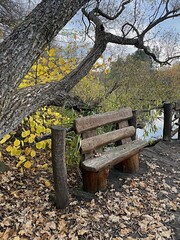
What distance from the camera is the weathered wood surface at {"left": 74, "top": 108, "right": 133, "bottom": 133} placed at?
2.83 metres

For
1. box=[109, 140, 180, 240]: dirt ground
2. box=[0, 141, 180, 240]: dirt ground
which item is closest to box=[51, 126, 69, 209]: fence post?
box=[0, 141, 180, 240]: dirt ground

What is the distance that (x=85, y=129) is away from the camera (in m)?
2.90

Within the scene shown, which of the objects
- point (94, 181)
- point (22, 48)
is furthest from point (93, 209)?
point (22, 48)

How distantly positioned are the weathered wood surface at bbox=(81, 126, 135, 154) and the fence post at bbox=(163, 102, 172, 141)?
207 centimetres

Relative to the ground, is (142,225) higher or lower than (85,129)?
lower

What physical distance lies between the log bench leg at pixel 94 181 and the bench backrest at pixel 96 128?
9.2 inches

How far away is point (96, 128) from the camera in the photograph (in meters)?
3.19

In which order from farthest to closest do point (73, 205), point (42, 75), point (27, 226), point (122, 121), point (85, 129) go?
point (122, 121) → point (42, 75) → point (85, 129) → point (73, 205) → point (27, 226)

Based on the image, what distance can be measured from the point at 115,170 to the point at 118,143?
1.33 ft

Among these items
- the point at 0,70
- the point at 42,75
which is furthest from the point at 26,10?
the point at 0,70

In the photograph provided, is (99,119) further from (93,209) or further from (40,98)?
(93,209)

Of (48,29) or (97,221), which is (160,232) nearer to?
(97,221)

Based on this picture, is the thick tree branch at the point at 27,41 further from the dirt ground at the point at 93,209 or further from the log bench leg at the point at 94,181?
the log bench leg at the point at 94,181

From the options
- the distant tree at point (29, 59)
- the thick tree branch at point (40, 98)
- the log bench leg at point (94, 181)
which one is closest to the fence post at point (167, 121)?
the thick tree branch at point (40, 98)
